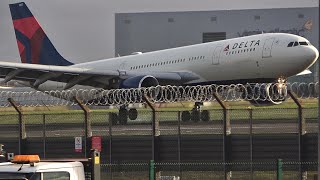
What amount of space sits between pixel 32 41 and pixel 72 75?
1278 cm

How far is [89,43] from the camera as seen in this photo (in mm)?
116438

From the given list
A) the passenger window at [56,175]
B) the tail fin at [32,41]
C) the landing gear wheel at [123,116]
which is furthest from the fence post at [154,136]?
the tail fin at [32,41]

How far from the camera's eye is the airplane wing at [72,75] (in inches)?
1695

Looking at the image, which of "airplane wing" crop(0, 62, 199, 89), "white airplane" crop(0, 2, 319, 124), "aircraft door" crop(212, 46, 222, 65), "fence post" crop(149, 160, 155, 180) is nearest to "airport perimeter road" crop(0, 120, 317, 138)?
"fence post" crop(149, 160, 155, 180)

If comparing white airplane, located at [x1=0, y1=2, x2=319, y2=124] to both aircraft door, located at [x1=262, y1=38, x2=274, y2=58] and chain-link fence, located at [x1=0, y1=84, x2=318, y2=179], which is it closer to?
aircraft door, located at [x1=262, y1=38, x2=274, y2=58]

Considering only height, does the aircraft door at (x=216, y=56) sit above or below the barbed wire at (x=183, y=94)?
above

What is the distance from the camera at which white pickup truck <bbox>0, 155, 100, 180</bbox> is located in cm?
1159

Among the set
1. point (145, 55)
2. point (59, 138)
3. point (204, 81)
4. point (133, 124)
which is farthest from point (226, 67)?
point (59, 138)

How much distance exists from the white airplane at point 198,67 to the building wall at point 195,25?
62.9 meters

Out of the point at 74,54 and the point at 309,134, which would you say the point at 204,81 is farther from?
the point at 74,54

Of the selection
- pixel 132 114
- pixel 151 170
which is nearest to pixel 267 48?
A: pixel 132 114

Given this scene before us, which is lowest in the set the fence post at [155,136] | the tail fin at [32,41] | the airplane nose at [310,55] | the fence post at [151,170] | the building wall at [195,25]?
the fence post at [151,170]

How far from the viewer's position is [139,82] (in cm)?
4047

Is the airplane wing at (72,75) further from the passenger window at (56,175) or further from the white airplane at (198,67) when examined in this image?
the passenger window at (56,175)
